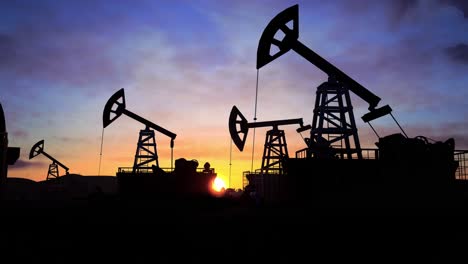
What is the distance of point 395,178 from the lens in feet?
69.1

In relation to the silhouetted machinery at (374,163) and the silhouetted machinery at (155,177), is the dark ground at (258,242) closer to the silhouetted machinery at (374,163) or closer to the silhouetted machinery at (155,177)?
the silhouetted machinery at (374,163)

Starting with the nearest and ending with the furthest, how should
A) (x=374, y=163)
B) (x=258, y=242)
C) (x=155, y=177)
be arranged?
(x=258, y=242), (x=374, y=163), (x=155, y=177)

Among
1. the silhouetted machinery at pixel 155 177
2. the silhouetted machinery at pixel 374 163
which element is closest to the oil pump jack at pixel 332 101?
the silhouetted machinery at pixel 374 163

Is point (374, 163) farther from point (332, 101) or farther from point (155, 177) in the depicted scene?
point (155, 177)

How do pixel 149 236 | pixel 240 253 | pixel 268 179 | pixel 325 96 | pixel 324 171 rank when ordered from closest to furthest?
pixel 240 253
pixel 149 236
pixel 324 171
pixel 325 96
pixel 268 179

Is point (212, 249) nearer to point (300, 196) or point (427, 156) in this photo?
point (300, 196)

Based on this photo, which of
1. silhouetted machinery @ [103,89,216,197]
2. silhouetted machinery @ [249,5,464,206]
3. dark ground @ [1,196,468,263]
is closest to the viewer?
dark ground @ [1,196,468,263]

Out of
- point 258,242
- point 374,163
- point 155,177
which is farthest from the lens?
point 155,177

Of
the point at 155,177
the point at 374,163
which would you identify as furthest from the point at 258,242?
the point at 155,177

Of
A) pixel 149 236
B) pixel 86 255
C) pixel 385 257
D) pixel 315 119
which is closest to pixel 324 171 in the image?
pixel 315 119

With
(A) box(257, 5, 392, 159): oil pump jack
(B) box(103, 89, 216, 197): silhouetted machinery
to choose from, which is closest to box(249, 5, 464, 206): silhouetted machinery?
(A) box(257, 5, 392, 159): oil pump jack

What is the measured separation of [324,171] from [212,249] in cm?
1322

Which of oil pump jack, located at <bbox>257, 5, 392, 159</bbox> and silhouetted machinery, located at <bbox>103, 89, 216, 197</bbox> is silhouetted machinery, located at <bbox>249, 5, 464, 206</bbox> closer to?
oil pump jack, located at <bbox>257, 5, 392, 159</bbox>

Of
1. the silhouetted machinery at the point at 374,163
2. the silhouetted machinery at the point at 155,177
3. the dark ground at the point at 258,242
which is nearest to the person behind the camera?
the dark ground at the point at 258,242
